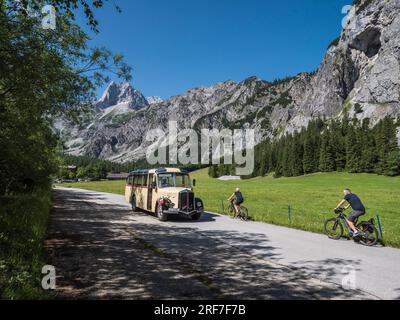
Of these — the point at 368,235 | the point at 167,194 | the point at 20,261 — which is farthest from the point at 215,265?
the point at 167,194

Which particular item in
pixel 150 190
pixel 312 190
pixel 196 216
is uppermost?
pixel 150 190

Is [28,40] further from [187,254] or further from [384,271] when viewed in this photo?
[384,271]

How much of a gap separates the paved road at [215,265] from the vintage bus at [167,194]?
4221 mm

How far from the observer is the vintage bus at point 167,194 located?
19.5 m

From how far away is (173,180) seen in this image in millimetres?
21297

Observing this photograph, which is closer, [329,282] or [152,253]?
[329,282]

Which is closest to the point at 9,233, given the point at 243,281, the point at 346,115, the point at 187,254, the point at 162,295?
the point at 187,254

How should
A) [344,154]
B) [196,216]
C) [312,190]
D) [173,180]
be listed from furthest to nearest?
[344,154], [312,190], [173,180], [196,216]

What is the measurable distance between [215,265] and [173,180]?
40.1 feet

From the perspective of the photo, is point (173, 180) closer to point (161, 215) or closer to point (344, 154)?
point (161, 215)

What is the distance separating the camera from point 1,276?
A: 265 inches

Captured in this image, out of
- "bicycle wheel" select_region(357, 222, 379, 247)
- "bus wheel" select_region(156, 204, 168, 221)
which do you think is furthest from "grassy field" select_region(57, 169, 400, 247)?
"bicycle wheel" select_region(357, 222, 379, 247)

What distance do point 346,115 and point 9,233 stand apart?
19286 cm

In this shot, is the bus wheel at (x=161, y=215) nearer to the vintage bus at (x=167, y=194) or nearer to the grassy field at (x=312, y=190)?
the vintage bus at (x=167, y=194)
